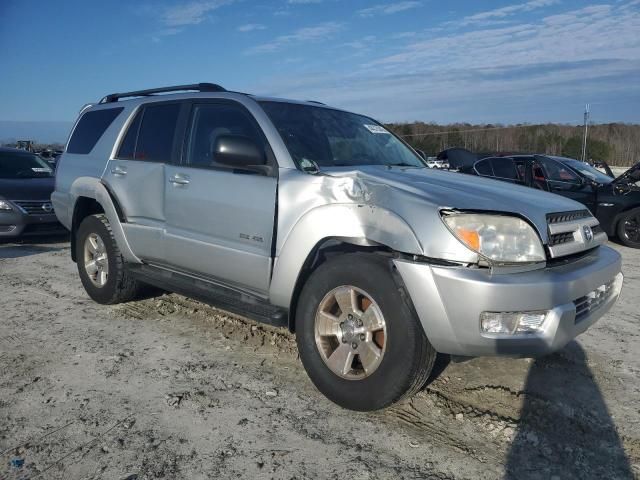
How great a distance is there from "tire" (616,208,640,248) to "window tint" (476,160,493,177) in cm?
249

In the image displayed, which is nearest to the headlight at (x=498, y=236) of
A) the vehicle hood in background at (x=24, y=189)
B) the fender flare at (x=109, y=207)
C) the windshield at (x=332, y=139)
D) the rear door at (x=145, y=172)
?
the windshield at (x=332, y=139)

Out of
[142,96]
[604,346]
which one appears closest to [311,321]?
[604,346]

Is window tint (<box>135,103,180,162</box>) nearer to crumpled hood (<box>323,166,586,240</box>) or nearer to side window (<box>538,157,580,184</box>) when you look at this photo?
crumpled hood (<box>323,166,586,240</box>)

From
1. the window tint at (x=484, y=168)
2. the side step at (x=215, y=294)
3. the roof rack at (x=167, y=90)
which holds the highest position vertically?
the roof rack at (x=167, y=90)

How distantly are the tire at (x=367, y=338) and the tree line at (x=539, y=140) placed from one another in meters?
43.3

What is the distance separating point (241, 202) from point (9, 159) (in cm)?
798

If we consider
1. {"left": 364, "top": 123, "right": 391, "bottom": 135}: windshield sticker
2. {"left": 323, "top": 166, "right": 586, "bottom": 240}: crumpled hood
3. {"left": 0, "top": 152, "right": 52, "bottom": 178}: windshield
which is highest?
{"left": 364, "top": 123, "right": 391, "bottom": 135}: windshield sticker

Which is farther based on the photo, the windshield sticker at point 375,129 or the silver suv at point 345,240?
the windshield sticker at point 375,129

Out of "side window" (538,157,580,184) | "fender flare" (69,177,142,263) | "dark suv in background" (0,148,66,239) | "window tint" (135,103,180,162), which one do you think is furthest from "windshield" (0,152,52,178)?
"side window" (538,157,580,184)

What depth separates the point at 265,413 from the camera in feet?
10.3

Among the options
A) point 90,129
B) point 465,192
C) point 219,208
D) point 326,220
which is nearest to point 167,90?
point 90,129

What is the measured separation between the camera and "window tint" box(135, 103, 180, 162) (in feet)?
14.5

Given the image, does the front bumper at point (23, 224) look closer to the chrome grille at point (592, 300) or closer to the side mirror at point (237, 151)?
the side mirror at point (237, 151)

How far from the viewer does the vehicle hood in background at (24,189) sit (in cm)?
862
